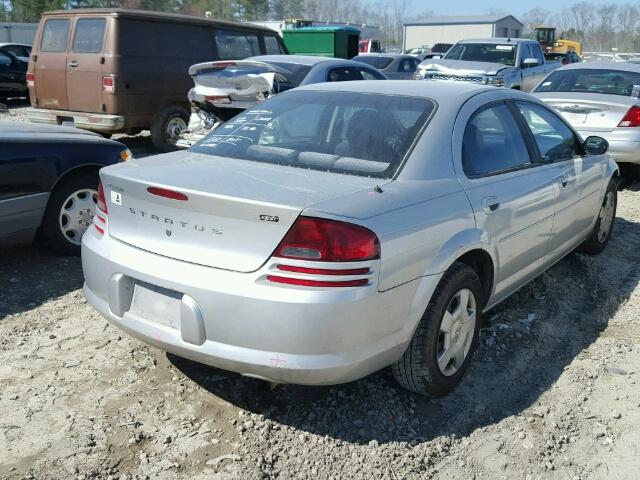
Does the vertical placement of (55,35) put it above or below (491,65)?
above

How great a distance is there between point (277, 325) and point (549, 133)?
9.75 ft

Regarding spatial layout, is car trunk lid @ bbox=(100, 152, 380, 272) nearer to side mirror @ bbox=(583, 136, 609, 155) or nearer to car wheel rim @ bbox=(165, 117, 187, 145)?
side mirror @ bbox=(583, 136, 609, 155)

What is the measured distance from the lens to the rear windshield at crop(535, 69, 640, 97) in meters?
9.05

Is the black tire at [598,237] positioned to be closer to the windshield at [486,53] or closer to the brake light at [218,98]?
the brake light at [218,98]

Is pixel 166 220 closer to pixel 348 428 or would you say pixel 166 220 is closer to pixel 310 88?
pixel 348 428

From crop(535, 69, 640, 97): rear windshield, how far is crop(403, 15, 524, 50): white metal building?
38901 mm

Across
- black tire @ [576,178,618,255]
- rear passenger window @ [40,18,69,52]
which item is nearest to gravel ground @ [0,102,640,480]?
black tire @ [576,178,618,255]

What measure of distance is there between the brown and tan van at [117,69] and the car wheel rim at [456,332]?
23.8 feet

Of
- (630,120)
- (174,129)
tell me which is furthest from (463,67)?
(174,129)

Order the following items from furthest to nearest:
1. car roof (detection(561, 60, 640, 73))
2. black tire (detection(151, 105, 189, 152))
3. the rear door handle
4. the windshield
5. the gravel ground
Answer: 1. the windshield
2. black tire (detection(151, 105, 189, 152))
3. car roof (detection(561, 60, 640, 73))
4. the rear door handle
5. the gravel ground

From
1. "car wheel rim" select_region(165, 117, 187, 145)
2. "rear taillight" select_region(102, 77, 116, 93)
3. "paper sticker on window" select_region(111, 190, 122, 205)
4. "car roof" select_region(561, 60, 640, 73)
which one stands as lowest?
"car wheel rim" select_region(165, 117, 187, 145)

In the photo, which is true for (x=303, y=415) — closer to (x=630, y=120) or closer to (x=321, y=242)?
(x=321, y=242)

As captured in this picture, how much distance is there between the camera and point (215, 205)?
2.86 metres

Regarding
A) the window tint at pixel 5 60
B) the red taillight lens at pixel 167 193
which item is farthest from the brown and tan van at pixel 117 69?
the window tint at pixel 5 60
